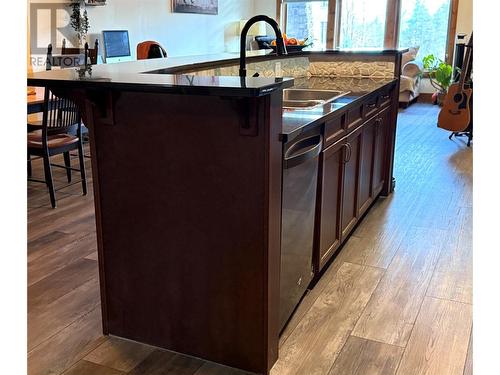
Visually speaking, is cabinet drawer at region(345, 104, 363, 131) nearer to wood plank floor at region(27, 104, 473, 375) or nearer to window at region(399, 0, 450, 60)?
wood plank floor at region(27, 104, 473, 375)

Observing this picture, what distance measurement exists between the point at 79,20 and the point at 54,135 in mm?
2952

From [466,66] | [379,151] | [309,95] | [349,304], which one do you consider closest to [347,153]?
[309,95]

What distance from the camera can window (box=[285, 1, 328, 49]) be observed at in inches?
424

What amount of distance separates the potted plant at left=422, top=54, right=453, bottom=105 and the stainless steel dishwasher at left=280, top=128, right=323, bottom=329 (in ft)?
21.6

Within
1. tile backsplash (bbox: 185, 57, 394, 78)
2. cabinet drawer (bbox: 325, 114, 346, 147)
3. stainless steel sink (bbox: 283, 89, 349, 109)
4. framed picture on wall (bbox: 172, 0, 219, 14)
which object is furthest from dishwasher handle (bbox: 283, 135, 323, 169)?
framed picture on wall (bbox: 172, 0, 219, 14)

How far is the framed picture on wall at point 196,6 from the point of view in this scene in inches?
328

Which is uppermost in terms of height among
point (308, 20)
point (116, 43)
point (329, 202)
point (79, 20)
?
point (308, 20)

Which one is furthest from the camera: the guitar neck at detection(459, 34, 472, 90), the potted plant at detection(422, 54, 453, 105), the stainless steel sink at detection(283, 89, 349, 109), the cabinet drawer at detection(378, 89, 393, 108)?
the potted plant at detection(422, 54, 453, 105)

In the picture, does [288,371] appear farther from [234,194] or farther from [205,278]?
[234,194]

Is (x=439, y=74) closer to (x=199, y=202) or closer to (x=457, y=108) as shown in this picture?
(x=457, y=108)

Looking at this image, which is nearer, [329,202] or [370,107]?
[329,202]

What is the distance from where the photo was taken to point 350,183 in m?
2.99

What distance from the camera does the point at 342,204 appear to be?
2.85 m
